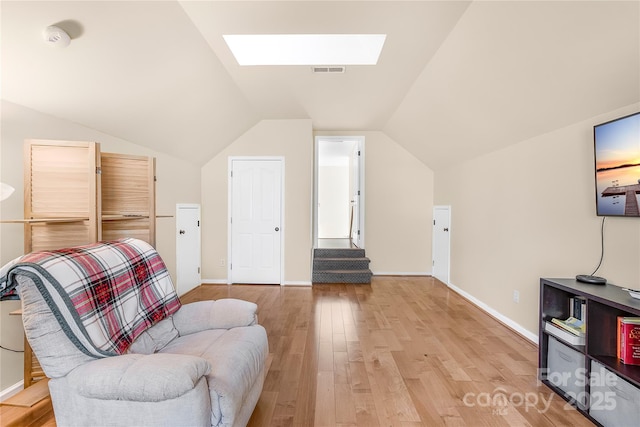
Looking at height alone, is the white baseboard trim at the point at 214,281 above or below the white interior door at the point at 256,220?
below

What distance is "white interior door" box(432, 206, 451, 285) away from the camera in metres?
4.46

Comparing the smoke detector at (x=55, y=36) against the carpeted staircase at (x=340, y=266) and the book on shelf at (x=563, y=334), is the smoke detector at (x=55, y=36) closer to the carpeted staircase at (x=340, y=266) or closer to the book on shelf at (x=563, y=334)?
the book on shelf at (x=563, y=334)

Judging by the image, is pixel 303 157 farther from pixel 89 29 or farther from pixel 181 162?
pixel 89 29

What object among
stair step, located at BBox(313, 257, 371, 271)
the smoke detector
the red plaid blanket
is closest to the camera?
the red plaid blanket

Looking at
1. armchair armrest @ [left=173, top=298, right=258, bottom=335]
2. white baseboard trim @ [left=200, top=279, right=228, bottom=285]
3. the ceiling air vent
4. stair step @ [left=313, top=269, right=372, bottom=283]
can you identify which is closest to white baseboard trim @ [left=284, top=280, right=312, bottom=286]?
stair step @ [left=313, top=269, right=372, bottom=283]

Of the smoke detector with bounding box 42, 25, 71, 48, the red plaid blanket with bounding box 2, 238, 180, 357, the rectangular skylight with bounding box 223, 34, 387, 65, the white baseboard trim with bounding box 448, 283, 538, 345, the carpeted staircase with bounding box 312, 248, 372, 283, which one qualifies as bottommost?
the white baseboard trim with bounding box 448, 283, 538, 345

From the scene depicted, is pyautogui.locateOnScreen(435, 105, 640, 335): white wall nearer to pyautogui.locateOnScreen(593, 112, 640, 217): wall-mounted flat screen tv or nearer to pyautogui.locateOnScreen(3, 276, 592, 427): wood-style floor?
pyautogui.locateOnScreen(593, 112, 640, 217): wall-mounted flat screen tv

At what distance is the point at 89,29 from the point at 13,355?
223 centimetres

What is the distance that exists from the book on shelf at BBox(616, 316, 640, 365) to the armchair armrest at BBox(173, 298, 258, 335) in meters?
2.17

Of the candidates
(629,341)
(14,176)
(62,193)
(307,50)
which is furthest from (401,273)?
(14,176)

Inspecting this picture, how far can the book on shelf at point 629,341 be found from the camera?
1.57 metres

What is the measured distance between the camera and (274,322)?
9.94ft

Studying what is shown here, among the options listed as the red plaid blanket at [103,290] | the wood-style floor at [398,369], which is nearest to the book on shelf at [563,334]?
the wood-style floor at [398,369]

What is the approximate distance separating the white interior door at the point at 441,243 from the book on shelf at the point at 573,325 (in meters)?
2.48
